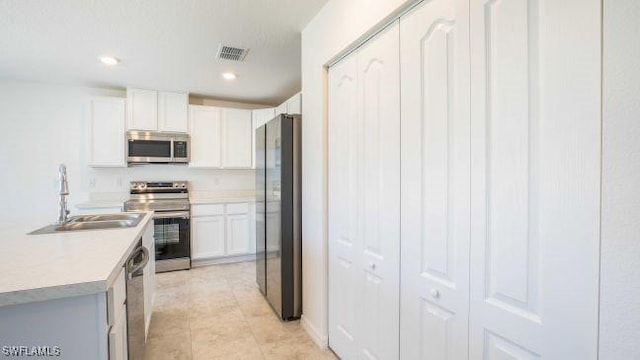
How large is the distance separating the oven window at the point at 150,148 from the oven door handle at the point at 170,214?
0.79m

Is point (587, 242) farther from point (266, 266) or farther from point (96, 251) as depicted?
point (266, 266)

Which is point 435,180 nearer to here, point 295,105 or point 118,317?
point 118,317

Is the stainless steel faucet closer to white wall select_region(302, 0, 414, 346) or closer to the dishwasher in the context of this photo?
the dishwasher

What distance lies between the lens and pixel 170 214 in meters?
3.93

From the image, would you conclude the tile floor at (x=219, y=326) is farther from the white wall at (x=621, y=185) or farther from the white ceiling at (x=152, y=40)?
the white ceiling at (x=152, y=40)

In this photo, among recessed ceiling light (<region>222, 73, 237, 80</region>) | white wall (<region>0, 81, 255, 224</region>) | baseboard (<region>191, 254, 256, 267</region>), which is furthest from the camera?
baseboard (<region>191, 254, 256, 267</region>)

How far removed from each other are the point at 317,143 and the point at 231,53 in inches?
57.7

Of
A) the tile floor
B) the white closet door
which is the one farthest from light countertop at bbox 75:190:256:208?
the white closet door

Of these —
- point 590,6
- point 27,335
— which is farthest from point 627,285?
point 27,335

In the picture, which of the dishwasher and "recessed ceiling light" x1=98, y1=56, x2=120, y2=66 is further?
"recessed ceiling light" x1=98, y1=56, x2=120, y2=66

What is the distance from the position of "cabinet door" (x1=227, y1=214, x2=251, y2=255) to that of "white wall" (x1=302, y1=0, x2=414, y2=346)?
2104 mm

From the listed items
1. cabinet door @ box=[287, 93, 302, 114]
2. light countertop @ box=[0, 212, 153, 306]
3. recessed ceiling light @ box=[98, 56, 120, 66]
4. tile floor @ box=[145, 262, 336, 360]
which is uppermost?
recessed ceiling light @ box=[98, 56, 120, 66]

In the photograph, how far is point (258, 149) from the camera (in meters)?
3.14

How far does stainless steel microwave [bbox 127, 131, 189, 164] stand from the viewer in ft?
12.9
